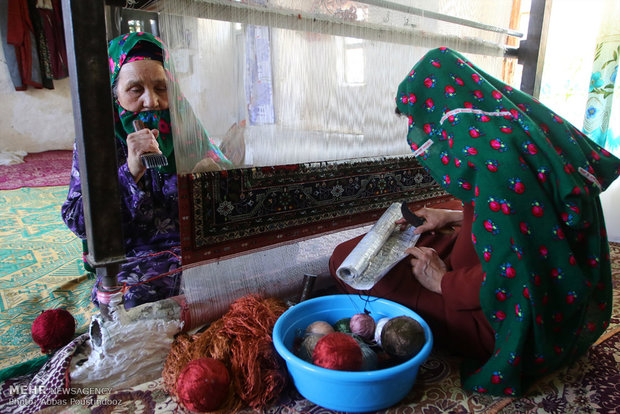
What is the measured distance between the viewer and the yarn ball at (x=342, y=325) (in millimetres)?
1263

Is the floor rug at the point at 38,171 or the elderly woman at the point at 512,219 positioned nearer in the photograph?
the elderly woman at the point at 512,219

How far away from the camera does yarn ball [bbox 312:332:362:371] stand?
3.34 feet

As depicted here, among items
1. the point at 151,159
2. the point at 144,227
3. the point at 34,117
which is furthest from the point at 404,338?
the point at 34,117

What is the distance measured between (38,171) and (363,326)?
4.79 meters

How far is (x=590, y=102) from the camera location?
8.68 feet

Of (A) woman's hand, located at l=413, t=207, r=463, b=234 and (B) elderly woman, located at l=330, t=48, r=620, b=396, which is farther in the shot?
(A) woman's hand, located at l=413, t=207, r=463, b=234

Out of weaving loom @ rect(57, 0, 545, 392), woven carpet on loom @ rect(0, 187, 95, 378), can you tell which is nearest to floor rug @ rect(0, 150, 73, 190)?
woven carpet on loom @ rect(0, 187, 95, 378)

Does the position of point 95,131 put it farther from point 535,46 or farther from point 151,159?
point 535,46

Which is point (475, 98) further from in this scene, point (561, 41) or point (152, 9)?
point (561, 41)

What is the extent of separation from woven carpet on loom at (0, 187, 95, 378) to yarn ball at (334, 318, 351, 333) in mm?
887

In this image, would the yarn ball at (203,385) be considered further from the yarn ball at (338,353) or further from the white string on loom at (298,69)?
the white string on loom at (298,69)

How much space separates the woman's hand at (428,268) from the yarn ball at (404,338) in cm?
21

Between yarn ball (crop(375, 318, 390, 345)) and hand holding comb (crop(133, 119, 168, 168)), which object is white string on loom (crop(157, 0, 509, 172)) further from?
yarn ball (crop(375, 318, 390, 345))

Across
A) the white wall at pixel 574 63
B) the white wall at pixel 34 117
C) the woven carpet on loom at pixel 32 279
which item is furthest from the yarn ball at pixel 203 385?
the white wall at pixel 34 117
